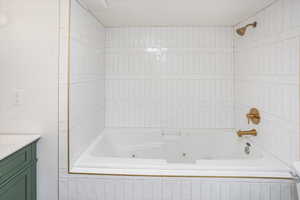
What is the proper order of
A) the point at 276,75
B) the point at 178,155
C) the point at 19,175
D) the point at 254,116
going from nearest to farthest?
the point at 19,175
the point at 276,75
the point at 254,116
the point at 178,155

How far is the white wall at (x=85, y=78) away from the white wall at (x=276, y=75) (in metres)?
1.61

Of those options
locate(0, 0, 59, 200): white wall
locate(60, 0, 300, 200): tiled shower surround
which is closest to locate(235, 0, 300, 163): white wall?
locate(60, 0, 300, 200): tiled shower surround

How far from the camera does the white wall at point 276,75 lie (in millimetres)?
1726

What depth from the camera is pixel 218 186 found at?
1.69m

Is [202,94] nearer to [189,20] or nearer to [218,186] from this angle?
[189,20]

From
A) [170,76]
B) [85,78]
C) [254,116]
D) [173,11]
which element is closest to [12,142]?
[85,78]

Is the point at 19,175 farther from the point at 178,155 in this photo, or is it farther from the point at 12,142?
the point at 178,155

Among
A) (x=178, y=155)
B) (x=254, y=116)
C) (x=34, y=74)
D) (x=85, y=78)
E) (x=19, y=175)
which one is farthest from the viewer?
(x=178, y=155)

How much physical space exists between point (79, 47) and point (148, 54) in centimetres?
112

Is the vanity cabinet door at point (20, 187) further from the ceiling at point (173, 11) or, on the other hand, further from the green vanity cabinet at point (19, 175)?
the ceiling at point (173, 11)

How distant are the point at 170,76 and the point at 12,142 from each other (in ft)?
6.16

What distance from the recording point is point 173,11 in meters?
2.29

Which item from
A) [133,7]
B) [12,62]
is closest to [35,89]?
[12,62]

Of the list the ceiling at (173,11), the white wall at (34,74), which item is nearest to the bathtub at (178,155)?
the white wall at (34,74)
